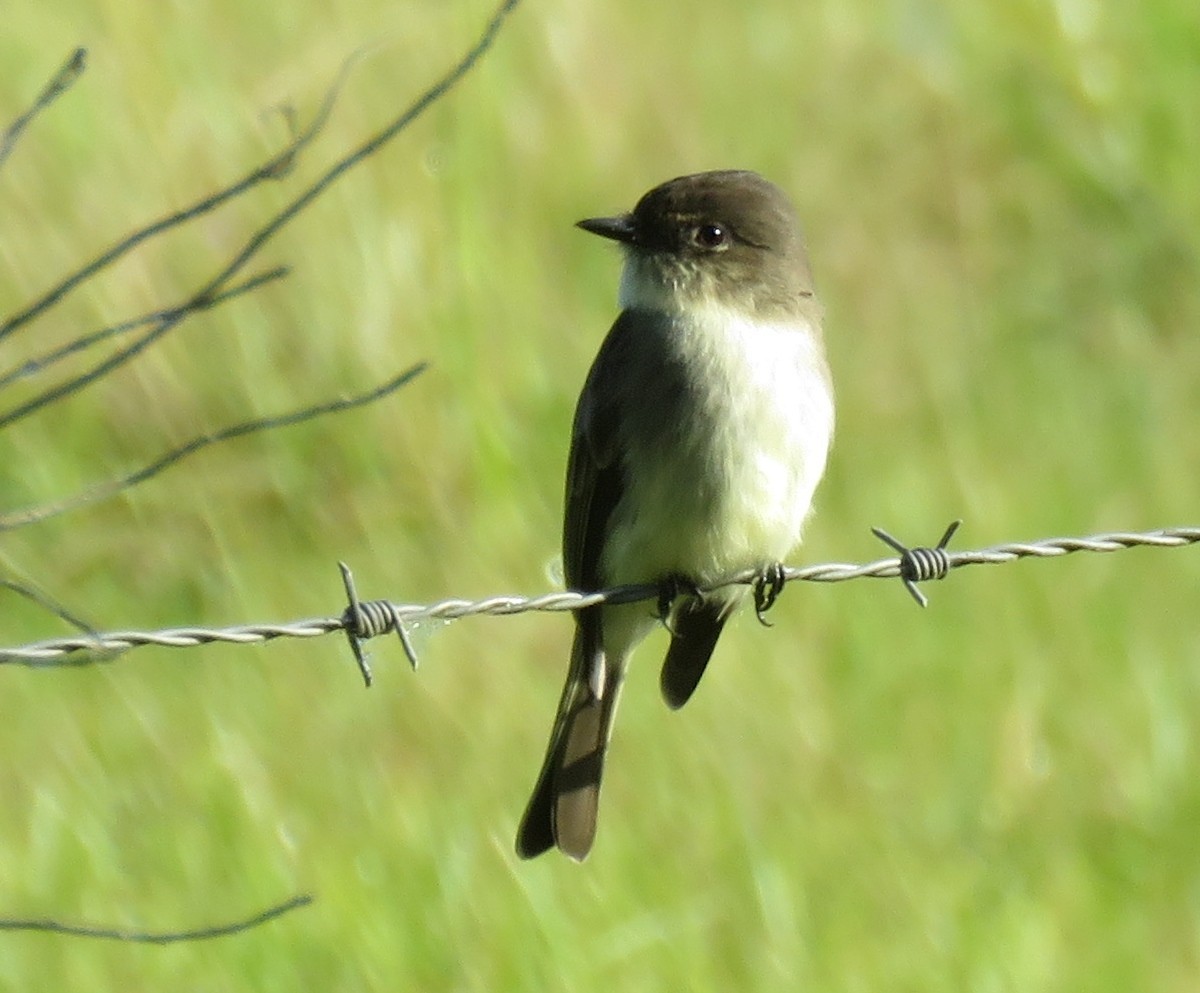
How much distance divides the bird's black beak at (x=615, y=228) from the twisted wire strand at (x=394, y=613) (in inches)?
28.4

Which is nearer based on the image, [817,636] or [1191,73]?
[817,636]

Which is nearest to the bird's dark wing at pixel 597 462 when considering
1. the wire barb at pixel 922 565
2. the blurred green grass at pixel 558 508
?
the blurred green grass at pixel 558 508

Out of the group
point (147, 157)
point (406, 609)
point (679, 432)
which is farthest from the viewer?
point (147, 157)

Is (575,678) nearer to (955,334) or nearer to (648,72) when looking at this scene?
(955,334)

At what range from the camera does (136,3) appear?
6332mm

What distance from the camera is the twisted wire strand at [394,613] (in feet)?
8.75

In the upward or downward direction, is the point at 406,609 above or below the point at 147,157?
below

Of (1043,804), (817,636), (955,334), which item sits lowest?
(1043,804)

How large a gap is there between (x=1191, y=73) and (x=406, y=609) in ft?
17.2

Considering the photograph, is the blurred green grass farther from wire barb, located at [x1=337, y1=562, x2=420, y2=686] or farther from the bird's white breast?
wire barb, located at [x1=337, y1=562, x2=420, y2=686]

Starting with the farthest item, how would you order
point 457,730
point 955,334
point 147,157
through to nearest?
point 955,334 < point 147,157 < point 457,730

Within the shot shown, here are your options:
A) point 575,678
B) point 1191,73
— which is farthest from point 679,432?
point 1191,73

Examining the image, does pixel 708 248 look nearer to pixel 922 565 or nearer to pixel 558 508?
pixel 922 565

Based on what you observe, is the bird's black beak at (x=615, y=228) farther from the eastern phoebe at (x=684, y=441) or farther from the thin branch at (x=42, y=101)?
the thin branch at (x=42, y=101)
